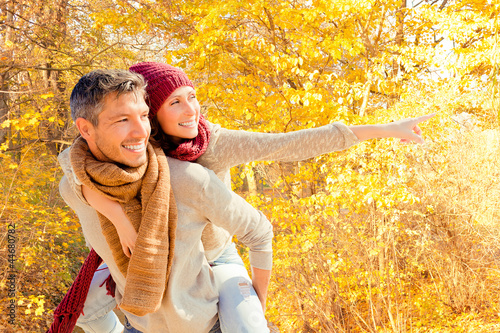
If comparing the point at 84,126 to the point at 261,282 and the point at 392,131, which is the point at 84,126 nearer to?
the point at 261,282

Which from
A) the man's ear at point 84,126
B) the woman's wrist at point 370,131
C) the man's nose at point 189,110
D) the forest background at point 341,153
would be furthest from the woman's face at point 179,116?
the forest background at point 341,153

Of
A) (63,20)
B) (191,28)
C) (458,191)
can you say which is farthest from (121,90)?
(63,20)

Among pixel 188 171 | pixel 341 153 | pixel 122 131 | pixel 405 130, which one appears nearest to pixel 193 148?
pixel 188 171

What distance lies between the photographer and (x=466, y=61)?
4.76 meters

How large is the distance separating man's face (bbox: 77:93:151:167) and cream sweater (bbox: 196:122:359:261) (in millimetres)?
256

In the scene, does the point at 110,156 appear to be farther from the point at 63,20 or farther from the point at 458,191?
the point at 63,20

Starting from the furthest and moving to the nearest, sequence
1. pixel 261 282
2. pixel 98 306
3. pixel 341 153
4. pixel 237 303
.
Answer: pixel 341 153 < pixel 98 306 < pixel 261 282 < pixel 237 303

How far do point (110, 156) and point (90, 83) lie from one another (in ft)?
0.71

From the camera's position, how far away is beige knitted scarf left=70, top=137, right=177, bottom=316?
1218 millimetres

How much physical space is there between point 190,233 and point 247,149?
339 millimetres

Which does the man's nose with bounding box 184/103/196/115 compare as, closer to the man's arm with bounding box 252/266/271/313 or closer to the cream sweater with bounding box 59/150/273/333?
the cream sweater with bounding box 59/150/273/333

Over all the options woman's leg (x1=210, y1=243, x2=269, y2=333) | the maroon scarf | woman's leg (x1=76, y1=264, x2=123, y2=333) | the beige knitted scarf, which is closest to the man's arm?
woman's leg (x1=210, y1=243, x2=269, y2=333)

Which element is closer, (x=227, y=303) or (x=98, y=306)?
(x=227, y=303)

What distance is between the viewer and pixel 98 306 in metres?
1.59
